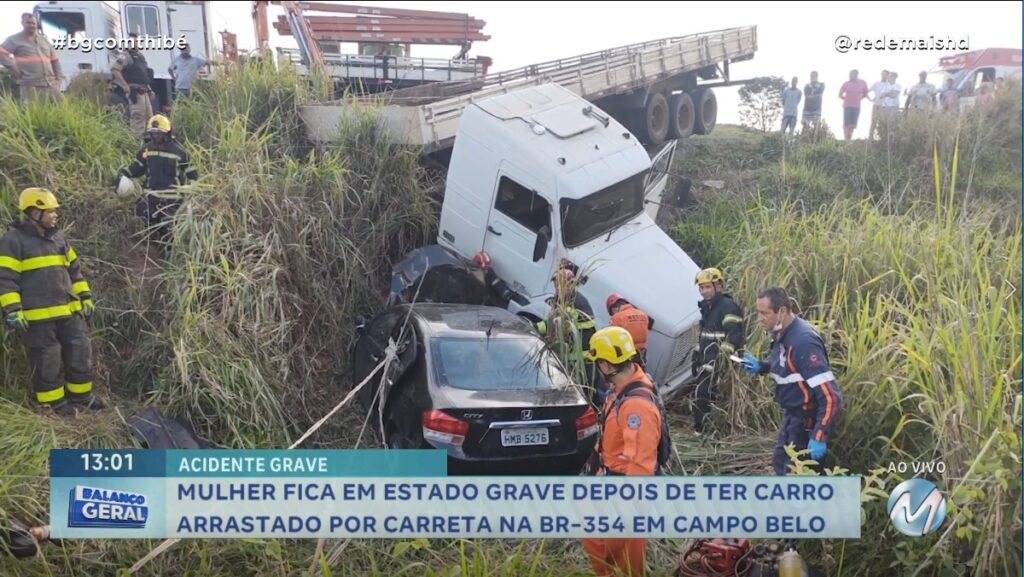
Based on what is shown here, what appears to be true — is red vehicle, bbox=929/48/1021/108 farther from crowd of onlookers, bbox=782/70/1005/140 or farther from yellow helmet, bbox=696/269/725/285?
yellow helmet, bbox=696/269/725/285

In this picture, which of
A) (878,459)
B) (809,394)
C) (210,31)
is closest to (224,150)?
(809,394)

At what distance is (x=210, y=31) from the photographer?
44.1 feet

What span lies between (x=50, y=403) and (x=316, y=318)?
213 centimetres

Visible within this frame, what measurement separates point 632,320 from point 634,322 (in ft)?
0.08

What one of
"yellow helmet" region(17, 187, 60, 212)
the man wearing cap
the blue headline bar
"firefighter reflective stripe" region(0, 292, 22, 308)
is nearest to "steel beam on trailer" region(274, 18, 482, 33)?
the man wearing cap

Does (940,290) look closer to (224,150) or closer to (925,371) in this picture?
(925,371)

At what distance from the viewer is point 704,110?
12828 mm

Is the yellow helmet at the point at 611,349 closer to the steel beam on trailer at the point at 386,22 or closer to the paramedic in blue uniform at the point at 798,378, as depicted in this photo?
the paramedic in blue uniform at the point at 798,378

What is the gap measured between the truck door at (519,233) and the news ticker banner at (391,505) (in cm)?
345

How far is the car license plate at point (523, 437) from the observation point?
15.3 feet

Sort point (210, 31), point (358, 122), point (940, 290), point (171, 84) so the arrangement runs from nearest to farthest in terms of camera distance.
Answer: point (940, 290), point (358, 122), point (171, 84), point (210, 31)

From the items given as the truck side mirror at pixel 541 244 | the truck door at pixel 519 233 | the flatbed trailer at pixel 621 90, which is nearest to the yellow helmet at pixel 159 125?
the flatbed trailer at pixel 621 90

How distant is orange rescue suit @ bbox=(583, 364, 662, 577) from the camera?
3.75 metres

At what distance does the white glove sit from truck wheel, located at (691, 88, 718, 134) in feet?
28.7
